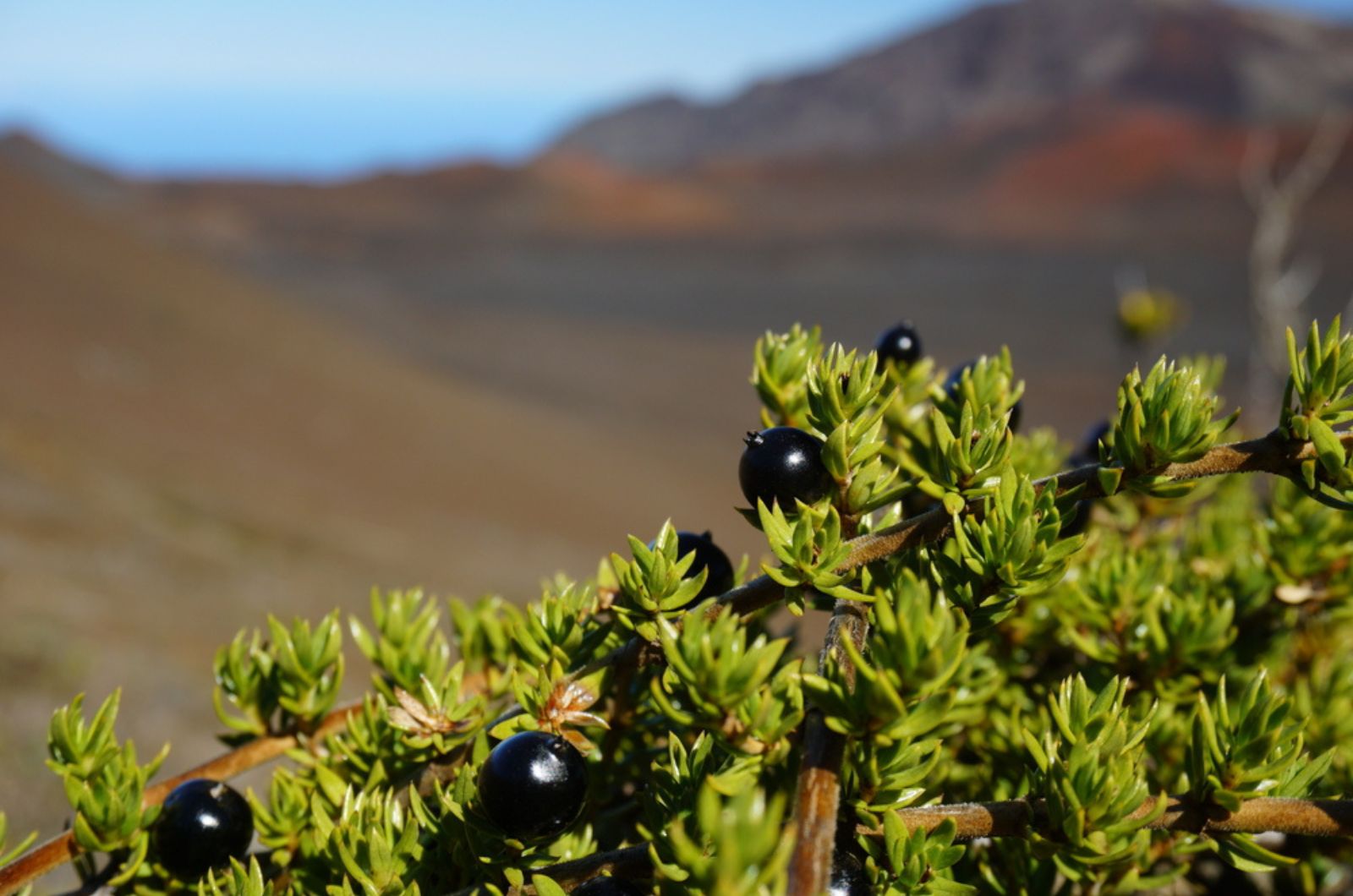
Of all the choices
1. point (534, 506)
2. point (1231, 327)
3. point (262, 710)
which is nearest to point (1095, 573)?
point (262, 710)

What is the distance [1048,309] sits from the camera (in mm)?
17781

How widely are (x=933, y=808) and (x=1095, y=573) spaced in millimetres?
391

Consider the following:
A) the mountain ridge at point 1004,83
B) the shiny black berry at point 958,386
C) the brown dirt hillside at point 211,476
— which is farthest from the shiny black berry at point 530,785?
the mountain ridge at point 1004,83

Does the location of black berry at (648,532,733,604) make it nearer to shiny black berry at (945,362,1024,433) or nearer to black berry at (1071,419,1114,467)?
shiny black berry at (945,362,1024,433)

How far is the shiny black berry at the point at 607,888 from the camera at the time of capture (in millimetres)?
627

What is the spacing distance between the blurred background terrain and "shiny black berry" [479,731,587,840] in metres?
1.96

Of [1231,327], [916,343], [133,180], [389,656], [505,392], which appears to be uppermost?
[133,180]

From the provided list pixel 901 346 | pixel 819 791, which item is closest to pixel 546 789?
pixel 819 791

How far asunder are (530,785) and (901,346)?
0.55 meters

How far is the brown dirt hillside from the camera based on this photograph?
138 inches

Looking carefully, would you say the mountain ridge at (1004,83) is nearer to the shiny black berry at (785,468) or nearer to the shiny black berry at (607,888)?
the shiny black berry at (785,468)

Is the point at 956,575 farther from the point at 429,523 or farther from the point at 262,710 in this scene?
the point at 429,523

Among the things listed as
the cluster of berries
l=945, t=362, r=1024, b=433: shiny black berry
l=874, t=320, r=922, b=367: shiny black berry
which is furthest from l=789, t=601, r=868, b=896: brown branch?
l=874, t=320, r=922, b=367: shiny black berry

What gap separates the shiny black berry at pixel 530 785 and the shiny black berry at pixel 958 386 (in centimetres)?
42
